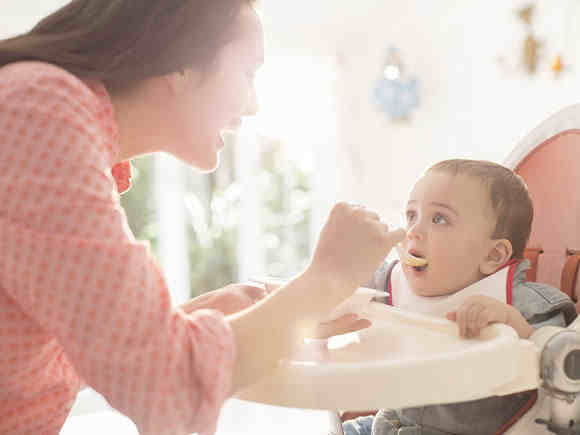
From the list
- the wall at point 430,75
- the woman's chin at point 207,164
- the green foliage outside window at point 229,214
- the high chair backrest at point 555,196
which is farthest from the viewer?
the green foliage outside window at point 229,214

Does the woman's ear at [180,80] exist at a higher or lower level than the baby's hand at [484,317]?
higher

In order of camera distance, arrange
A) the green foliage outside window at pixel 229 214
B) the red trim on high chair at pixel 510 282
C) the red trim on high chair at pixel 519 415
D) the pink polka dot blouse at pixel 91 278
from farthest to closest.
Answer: the green foliage outside window at pixel 229 214
the red trim on high chair at pixel 510 282
the red trim on high chair at pixel 519 415
the pink polka dot blouse at pixel 91 278

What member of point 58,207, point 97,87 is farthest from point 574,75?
point 58,207

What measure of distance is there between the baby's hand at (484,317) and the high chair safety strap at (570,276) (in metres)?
0.23

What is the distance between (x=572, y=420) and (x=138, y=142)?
2.35ft

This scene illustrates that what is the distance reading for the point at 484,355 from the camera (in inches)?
29.0

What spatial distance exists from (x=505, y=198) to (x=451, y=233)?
127 millimetres

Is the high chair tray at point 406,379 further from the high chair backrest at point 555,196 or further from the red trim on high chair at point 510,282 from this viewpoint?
the high chair backrest at point 555,196

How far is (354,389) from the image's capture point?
0.69 m

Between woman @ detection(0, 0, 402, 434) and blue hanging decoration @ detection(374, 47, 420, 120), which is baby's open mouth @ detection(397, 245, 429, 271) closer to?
woman @ detection(0, 0, 402, 434)

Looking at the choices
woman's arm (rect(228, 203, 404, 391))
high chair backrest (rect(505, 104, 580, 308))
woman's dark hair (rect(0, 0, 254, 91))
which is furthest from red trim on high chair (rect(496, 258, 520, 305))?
woman's dark hair (rect(0, 0, 254, 91))

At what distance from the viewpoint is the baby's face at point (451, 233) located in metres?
1.09

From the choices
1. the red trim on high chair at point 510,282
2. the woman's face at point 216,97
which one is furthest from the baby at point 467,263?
the woman's face at point 216,97

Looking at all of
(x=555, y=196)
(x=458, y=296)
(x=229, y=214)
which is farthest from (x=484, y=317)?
(x=229, y=214)
